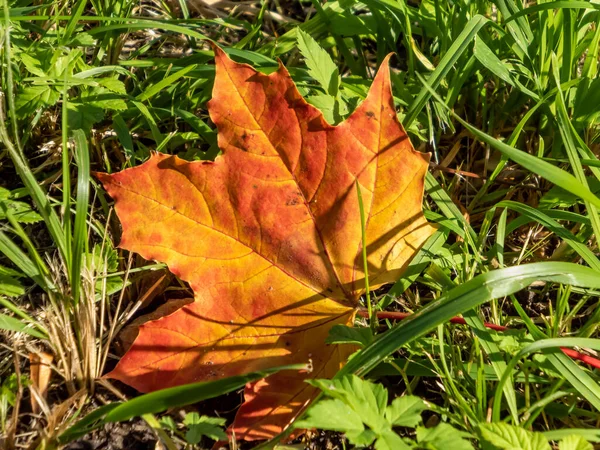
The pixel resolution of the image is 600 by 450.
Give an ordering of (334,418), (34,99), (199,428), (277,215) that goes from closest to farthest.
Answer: (334,418), (199,428), (277,215), (34,99)

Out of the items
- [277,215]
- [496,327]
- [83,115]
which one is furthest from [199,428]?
[83,115]

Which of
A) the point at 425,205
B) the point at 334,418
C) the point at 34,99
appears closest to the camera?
the point at 334,418

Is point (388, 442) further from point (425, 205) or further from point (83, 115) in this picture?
point (83, 115)

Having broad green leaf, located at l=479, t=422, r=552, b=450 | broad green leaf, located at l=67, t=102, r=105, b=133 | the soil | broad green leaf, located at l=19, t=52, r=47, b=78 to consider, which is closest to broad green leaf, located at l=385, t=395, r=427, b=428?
broad green leaf, located at l=479, t=422, r=552, b=450

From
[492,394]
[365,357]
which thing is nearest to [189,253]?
[365,357]

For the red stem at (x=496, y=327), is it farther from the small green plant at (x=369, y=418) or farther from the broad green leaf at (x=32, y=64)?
the broad green leaf at (x=32, y=64)

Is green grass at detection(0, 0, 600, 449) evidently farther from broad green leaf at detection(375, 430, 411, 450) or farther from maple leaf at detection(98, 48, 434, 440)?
maple leaf at detection(98, 48, 434, 440)
